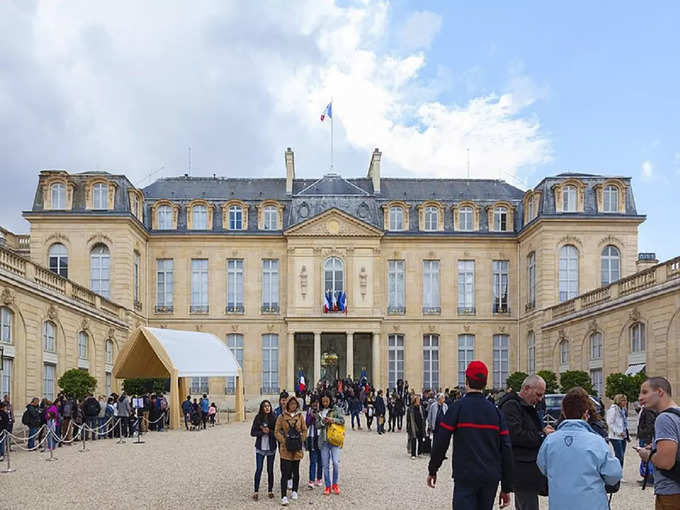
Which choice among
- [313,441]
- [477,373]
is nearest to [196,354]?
[313,441]

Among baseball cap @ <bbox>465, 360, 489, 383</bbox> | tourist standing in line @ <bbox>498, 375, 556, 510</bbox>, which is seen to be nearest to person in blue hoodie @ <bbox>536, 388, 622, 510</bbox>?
baseball cap @ <bbox>465, 360, 489, 383</bbox>

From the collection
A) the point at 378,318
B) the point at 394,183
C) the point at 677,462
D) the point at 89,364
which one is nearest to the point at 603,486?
the point at 677,462

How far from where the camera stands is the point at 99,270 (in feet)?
136

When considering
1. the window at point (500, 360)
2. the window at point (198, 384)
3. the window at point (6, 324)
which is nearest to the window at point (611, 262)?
the window at point (500, 360)

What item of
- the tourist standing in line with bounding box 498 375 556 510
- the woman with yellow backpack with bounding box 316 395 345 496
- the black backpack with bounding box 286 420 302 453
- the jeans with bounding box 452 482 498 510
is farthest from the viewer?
the woman with yellow backpack with bounding box 316 395 345 496

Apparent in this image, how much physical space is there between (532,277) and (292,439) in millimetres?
32332

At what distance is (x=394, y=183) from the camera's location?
47562mm

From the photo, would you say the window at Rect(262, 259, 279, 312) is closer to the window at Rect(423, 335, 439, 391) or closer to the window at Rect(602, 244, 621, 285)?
the window at Rect(423, 335, 439, 391)

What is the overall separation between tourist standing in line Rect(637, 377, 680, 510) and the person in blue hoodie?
1.40 ft

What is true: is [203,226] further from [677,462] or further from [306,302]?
[677,462]

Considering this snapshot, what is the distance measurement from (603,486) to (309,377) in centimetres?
4248

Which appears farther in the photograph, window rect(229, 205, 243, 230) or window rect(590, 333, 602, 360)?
window rect(229, 205, 243, 230)

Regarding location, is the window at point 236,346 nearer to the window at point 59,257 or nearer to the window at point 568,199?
the window at point 59,257

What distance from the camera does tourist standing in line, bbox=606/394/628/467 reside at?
14.4 metres
